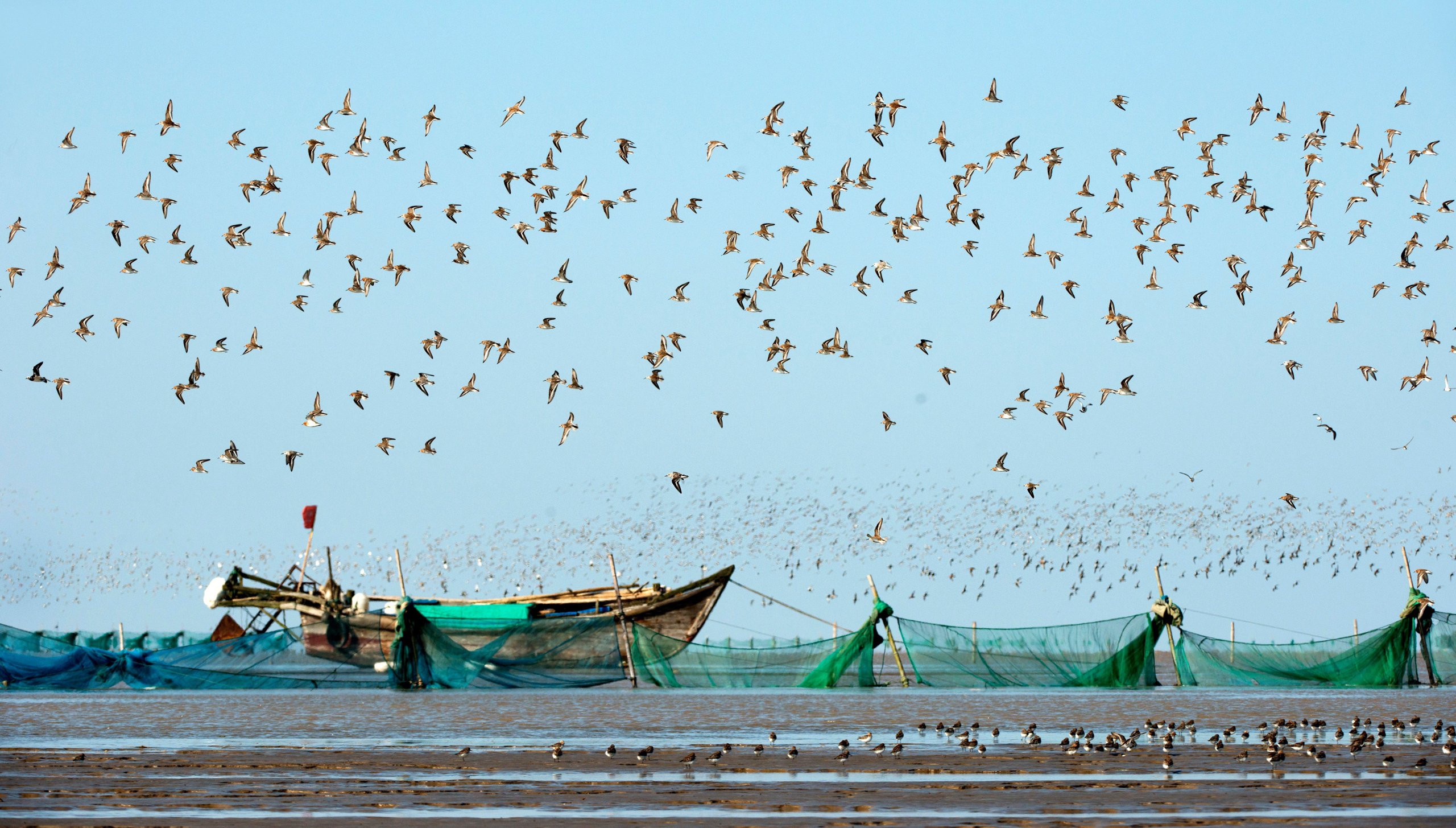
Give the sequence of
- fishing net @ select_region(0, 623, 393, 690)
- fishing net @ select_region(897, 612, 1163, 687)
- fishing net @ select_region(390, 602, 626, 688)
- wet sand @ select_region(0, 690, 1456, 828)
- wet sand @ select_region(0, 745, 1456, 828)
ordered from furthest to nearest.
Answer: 1. fishing net @ select_region(0, 623, 393, 690)
2. fishing net @ select_region(390, 602, 626, 688)
3. fishing net @ select_region(897, 612, 1163, 687)
4. wet sand @ select_region(0, 690, 1456, 828)
5. wet sand @ select_region(0, 745, 1456, 828)

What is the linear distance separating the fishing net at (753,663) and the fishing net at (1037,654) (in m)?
1.36

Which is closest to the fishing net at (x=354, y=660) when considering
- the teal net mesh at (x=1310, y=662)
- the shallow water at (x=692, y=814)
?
the teal net mesh at (x=1310, y=662)

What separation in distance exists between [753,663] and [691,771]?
21509 millimetres

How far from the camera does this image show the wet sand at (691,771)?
53.3 ft

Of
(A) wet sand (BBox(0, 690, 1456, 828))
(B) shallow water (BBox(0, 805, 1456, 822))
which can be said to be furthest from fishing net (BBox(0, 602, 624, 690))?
(B) shallow water (BBox(0, 805, 1456, 822))

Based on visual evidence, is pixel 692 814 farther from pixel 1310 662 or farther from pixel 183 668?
pixel 183 668

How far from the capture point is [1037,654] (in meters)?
40.7

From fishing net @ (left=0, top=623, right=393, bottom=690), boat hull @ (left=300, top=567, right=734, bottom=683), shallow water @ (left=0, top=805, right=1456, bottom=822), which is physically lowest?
shallow water @ (left=0, top=805, right=1456, bottom=822)

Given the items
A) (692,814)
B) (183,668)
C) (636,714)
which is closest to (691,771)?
(692,814)

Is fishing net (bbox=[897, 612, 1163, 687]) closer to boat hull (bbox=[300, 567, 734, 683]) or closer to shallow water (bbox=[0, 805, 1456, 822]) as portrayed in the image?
boat hull (bbox=[300, 567, 734, 683])

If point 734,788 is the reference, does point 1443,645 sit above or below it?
above

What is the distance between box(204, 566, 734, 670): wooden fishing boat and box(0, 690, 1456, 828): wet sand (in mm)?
7482

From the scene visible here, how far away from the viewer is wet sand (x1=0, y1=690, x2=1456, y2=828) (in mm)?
16250

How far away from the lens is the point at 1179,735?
25.2 metres
